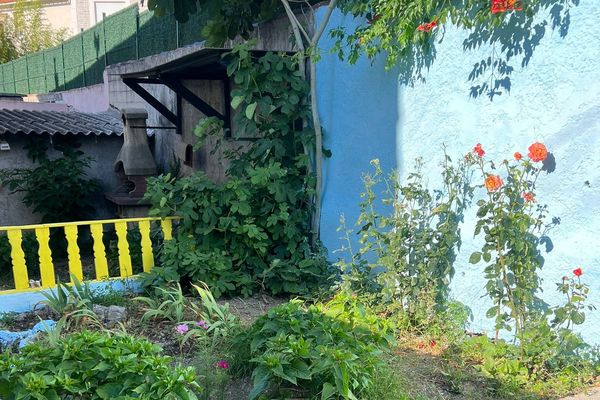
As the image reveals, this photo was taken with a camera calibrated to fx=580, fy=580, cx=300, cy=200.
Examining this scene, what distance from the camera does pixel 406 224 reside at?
13.9ft

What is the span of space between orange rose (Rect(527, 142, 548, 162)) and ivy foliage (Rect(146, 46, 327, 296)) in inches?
90.9

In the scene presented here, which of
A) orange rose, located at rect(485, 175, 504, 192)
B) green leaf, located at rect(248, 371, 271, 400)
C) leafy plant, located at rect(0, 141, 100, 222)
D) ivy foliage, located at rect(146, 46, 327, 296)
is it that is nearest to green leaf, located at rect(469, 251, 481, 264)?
orange rose, located at rect(485, 175, 504, 192)

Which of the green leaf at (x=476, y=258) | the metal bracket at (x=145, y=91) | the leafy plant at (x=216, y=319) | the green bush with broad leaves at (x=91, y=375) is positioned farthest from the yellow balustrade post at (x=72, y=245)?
the green leaf at (x=476, y=258)

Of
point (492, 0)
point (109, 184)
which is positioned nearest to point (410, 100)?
point (492, 0)

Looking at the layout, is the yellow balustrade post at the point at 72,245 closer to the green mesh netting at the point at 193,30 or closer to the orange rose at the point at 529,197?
the orange rose at the point at 529,197

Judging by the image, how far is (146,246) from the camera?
5426 millimetres

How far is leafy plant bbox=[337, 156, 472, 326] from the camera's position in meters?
4.05

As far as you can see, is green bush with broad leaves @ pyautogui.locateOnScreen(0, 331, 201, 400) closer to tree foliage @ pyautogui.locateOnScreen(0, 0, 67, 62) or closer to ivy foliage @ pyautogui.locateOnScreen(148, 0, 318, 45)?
ivy foliage @ pyautogui.locateOnScreen(148, 0, 318, 45)

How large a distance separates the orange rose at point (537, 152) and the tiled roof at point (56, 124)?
7.25m

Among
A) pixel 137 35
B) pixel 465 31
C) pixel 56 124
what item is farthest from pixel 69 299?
pixel 137 35

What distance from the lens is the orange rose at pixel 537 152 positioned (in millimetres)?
3230

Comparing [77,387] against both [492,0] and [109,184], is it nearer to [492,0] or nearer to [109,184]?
[492,0]

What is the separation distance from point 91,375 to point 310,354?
1015 millimetres

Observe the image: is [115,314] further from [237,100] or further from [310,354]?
[310,354]
